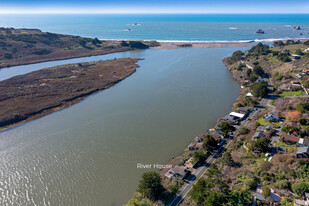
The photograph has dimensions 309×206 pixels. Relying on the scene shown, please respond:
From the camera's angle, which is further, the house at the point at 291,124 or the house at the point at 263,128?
the house at the point at 263,128

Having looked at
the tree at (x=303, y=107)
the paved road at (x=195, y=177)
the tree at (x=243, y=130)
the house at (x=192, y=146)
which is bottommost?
the paved road at (x=195, y=177)

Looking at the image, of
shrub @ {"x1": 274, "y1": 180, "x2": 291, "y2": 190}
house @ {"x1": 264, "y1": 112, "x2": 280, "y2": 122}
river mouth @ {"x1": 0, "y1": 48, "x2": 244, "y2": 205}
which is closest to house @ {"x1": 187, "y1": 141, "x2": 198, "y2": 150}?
river mouth @ {"x1": 0, "y1": 48, "x2": 244, "y2": 205}

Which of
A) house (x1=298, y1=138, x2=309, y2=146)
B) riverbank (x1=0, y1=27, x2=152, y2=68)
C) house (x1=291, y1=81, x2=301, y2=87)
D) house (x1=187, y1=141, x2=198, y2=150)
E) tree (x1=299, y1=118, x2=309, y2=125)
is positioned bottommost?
house (x1=187, y1=141, x2=198, y2=150)

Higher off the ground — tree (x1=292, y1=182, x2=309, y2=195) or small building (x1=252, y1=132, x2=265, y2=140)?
small building (x1=252, y1=132, x2=265, y2=140)

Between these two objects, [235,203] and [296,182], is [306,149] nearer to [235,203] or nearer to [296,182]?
[296,182]

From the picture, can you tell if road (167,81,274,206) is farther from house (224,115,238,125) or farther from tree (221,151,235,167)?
tree (221,151,235,167)

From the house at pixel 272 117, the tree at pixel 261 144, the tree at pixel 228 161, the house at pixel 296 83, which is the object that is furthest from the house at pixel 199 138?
the house at pixel 296 83

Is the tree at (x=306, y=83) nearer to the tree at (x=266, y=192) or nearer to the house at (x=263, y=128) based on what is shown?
the house at (x=263, y=128)

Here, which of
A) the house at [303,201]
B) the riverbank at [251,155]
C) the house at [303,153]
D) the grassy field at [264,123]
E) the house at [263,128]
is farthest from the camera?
the grassy field at [264,123]
